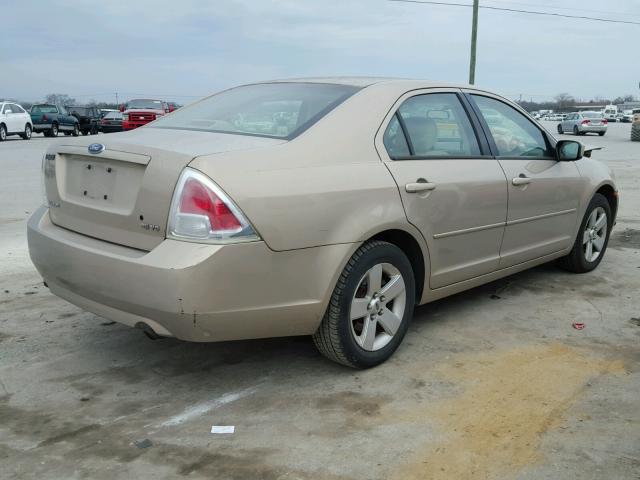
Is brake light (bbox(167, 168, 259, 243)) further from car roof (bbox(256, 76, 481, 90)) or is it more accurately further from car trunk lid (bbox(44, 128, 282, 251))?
car roof (bbox(256, 76, 481, 90))

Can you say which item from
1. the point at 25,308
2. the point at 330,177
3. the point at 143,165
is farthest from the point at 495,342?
the point at 25,308

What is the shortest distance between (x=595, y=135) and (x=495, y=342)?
4003cm

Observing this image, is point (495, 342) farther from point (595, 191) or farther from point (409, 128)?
point (595, 191)

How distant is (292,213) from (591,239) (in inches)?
143

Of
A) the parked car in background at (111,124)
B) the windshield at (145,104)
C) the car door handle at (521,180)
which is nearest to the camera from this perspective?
the car door handle at (521,180)

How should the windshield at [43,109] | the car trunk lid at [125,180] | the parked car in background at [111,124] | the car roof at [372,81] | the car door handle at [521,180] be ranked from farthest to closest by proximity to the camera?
the windshield at [43,109]
the parked car in background at [111,124]
the car door handle at [521,180]
the car roof at [372,81]
the car trunk lid at [125,180]

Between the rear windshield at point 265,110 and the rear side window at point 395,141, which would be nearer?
the rear windshield at point 265,110

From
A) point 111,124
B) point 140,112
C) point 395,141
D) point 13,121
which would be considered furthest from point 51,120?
point 395,141

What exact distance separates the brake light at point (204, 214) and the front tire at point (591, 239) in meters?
3.59

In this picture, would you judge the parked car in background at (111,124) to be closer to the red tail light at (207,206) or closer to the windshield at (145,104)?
the windshield at (145,104)

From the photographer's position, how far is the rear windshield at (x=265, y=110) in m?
3.52

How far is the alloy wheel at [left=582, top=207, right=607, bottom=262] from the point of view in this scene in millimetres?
5598

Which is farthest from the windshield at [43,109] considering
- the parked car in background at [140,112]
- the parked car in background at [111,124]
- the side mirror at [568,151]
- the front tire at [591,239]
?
the side mirror at [568,151]

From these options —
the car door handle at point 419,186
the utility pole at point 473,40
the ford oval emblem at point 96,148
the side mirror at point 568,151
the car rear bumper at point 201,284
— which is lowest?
the car rear bumper at point 201,284
